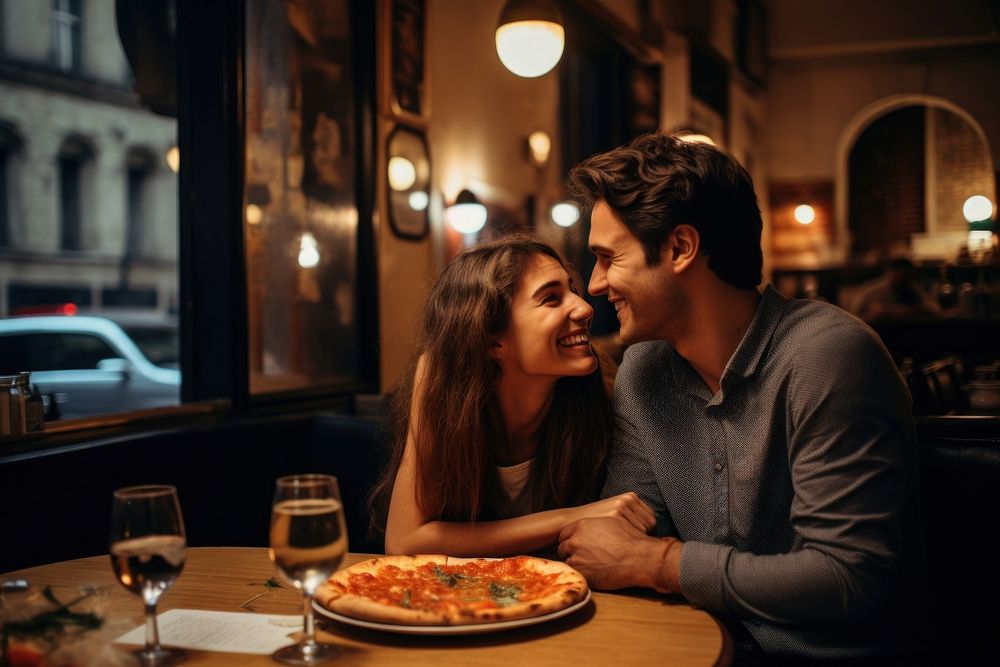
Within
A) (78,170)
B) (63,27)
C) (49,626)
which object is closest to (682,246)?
(49,626)

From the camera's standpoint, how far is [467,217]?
522 centimetres

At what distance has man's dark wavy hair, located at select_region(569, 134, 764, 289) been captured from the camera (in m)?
1.86

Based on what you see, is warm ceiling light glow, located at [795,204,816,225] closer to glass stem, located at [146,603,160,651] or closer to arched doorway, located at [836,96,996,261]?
arched doorway, located at [836,96,996,261]

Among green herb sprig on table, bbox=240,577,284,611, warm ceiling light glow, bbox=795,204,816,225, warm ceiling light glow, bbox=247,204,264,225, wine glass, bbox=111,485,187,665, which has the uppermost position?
warm ceiling light glow, bbox=795,204,816,225

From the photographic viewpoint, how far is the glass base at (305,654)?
1180 mm

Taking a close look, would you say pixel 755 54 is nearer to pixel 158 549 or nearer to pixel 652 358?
pixel 652 358

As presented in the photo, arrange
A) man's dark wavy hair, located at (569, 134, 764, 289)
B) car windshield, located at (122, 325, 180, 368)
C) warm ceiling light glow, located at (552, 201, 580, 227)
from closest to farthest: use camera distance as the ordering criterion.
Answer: man's dark wavy hair, located at (569, 134, 764, 289)
car windshield, located at (122, 325, 180, 368)
warm ceiling light glow, located at (552, 201, 580, 227)

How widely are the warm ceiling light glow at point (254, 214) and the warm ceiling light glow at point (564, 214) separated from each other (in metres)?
3.90

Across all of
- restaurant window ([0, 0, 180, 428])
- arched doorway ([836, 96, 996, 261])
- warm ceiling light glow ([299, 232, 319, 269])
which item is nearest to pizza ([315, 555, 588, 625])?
restaurant window ([0, 0, 180, 428])

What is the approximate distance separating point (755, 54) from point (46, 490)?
12.0 m

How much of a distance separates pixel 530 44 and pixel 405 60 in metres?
0.64

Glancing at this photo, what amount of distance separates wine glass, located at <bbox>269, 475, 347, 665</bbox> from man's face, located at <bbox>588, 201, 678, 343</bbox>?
0.90m

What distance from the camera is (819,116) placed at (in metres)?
14.0

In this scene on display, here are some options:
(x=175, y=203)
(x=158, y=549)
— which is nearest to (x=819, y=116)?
(x=175, y=203)
